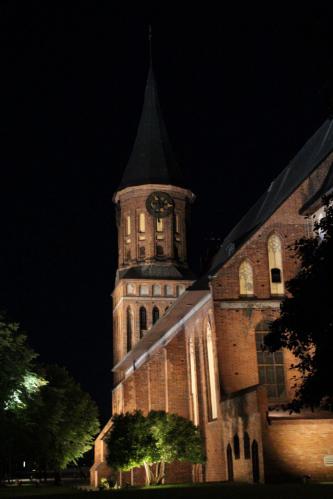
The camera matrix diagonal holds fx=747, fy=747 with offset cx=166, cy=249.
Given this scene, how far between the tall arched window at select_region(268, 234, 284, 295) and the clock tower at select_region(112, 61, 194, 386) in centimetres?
2868

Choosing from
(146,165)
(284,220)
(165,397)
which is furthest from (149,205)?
(284,220)

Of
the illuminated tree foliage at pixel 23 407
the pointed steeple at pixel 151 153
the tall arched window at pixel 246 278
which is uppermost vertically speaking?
the pointed steeple at pixel 151 153

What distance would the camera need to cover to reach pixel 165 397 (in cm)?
4388

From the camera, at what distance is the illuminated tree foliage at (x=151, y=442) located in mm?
34188

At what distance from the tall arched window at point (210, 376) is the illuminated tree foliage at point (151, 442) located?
6.37ft

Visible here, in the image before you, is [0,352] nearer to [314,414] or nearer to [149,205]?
[314,414]

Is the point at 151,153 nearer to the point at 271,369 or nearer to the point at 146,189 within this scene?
the point at 146,189

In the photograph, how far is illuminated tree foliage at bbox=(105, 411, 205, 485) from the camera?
112ft

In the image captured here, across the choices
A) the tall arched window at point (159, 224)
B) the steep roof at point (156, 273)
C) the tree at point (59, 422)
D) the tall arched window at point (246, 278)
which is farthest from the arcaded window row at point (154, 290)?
the tall arched window at point (246, 278)

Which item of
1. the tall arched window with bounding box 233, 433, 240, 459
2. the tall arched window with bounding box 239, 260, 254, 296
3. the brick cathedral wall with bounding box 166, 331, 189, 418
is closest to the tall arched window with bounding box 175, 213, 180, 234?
the brick cathedral wall with bounding box 166, 331, 189, 418

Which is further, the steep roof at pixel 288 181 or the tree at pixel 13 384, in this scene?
the steep roof at pixel 288 181

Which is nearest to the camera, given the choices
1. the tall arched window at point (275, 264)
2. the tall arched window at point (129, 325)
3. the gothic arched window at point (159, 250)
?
the tall arched window at point (275, 264)

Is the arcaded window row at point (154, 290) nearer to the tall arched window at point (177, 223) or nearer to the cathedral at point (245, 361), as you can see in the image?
the tall arched window at point (177, 223)

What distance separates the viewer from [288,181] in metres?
40.4
